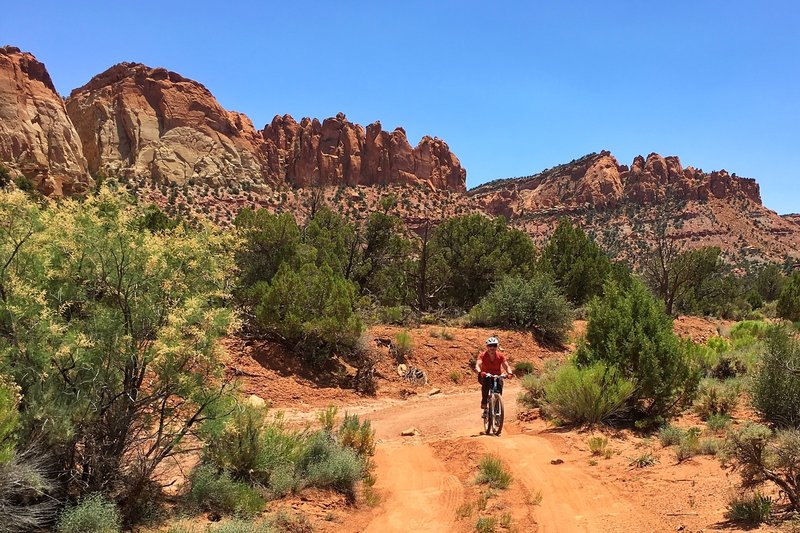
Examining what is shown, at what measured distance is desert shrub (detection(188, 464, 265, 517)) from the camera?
5.92 meters

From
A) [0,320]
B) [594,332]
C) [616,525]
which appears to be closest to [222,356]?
[0,320]

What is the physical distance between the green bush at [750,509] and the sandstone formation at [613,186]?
111429mm

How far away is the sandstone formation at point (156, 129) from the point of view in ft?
257

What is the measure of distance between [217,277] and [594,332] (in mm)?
7563

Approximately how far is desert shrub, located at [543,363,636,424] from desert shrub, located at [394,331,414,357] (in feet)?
24.4

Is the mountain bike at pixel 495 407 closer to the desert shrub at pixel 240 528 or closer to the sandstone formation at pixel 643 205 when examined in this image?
the desert shrub at pixel 240 528

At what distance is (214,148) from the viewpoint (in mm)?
87188

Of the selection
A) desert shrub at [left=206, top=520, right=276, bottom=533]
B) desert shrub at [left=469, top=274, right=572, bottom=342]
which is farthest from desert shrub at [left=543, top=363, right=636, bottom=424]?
desert shrub at [left=469, top=274, right=572, bottom=342]

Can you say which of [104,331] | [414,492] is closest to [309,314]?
[414,492]

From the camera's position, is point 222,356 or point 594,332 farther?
point 594,332

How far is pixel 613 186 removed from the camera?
11881cm

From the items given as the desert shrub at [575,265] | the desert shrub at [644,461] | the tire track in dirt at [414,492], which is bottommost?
the tire track in dirt at [414,492]

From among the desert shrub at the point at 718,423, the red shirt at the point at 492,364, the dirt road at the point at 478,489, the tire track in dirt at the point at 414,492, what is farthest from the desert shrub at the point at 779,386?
the tire track in dirt at the point at 414,492

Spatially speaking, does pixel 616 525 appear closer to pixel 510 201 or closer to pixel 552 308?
pixel 552 308
